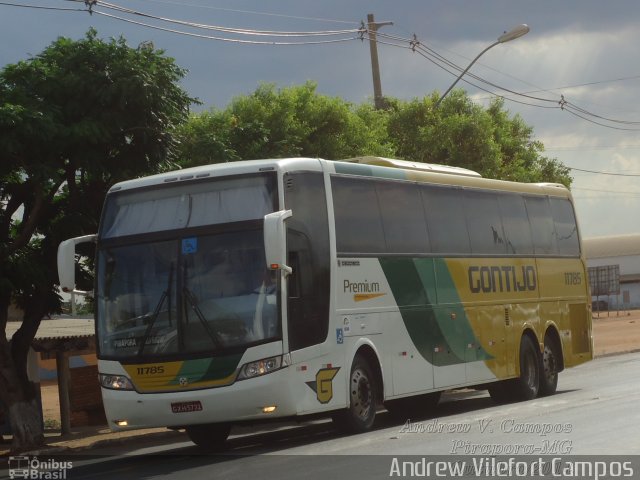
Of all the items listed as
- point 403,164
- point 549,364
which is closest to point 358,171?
point 403,164

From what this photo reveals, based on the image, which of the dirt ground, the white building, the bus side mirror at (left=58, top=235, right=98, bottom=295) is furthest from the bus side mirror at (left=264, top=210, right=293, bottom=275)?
the white building

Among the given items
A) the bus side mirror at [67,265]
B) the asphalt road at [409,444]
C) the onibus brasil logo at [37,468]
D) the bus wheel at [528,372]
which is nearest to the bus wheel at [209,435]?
the asphalt road at [409,444]

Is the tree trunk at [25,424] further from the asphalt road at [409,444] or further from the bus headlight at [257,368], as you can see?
the bus headlight at [257,368]

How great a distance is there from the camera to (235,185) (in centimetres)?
1503

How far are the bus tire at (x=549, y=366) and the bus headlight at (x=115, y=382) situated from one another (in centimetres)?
963

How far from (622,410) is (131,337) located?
6.59 m

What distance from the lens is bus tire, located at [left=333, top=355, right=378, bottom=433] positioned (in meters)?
15.8

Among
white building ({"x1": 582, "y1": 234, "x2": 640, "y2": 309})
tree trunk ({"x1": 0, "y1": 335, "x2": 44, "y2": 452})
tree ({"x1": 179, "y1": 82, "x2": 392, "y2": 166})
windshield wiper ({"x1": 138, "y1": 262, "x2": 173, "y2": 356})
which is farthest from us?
white building ({"x1": 582, "y1": 234, "x2": 640, "y2": 309})

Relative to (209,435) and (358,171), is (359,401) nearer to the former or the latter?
(209,435)

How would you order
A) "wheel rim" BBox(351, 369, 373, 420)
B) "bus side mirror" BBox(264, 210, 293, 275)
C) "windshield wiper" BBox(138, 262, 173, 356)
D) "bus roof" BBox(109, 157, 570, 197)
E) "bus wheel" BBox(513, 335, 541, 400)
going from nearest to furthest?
"bus side mirror" BBox(264, 210, 293, 275), "windshield wiper" BBox(138, 262, 173, 356), "bus roof" BBox(109, 157, 570, 197), "wheel rim" BBox(351, 369, 373, 420), "bus wheel" BBox(513, 335, 541, 400)

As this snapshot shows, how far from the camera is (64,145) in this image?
1941 centimetres

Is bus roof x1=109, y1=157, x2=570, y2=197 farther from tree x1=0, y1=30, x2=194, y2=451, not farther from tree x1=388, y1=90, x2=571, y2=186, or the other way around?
tree x1=388, y1=90, x2=571, y2=186

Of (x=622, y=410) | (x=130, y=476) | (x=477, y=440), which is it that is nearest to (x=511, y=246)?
(x=622, y=410)

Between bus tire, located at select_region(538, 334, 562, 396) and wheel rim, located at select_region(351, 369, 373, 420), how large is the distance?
6.67 m
